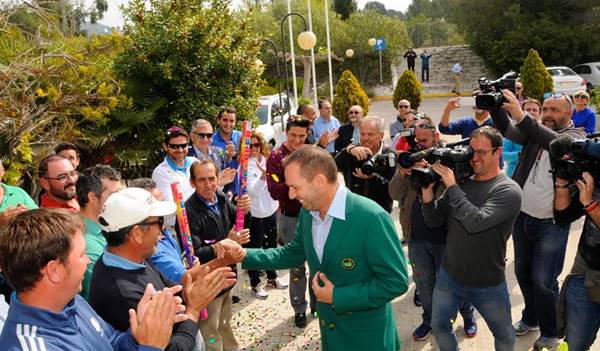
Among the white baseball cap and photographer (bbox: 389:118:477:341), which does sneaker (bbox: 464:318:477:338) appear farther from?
the white baseball cap

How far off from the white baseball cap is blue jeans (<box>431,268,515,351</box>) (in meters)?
2.15

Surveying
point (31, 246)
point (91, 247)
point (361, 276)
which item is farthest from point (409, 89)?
point (31, 246)

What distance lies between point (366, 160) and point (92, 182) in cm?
228

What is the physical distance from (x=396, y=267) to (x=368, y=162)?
1546 mm

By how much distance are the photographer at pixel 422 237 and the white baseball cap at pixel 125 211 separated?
2.29 meters

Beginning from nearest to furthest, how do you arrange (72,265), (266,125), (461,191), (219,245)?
(72,265), (219,245), (461,191), (266,125)

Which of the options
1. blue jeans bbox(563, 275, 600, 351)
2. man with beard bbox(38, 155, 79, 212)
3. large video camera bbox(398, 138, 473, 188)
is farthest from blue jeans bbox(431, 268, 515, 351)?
man with beard bbox(38, 155, 79, 212)

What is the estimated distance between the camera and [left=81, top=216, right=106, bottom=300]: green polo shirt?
2836mm

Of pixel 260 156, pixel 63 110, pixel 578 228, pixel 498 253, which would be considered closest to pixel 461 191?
pixel 498 253

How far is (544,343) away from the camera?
4156 millimetres

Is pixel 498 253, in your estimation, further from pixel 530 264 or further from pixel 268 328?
pixel 268 328

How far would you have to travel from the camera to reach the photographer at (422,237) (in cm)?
420

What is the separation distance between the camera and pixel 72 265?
1950 millimetres

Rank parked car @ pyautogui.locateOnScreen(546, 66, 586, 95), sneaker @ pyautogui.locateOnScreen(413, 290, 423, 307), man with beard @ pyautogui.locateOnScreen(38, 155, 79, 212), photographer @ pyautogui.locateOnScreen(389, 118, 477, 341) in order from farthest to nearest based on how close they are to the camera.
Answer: parked car @ pyautogui.locateOnScreen(546, 66, 586, 95) < sneaker @ pyautogui.locateOnScreen(413, 290, 423, 307) < photographer @ pyautogui.locateOnScreen(389, 118, 477, 341) < man with beard @ pyautogui.locateOnScreen(38, 155, 79, 212)
